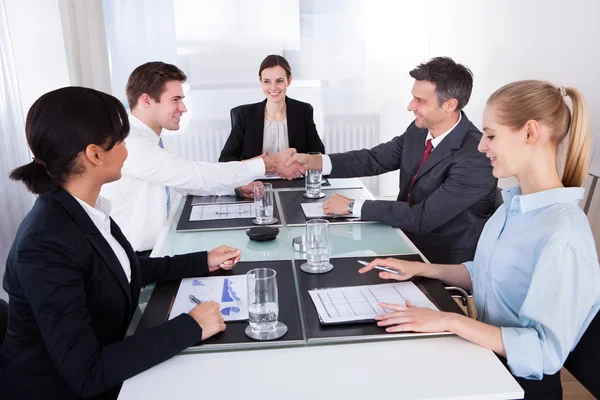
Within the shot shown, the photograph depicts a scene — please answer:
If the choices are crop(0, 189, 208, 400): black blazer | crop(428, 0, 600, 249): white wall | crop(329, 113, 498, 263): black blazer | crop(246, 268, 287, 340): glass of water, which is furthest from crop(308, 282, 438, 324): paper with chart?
crop(428, 0, 600, 249): white wall

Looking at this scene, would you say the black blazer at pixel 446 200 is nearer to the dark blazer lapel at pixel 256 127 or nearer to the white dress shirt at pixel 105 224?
the white dress shirt at pixel 105 224

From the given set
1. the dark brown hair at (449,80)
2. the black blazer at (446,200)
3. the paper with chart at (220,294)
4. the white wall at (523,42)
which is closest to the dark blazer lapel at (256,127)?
the black blazer at (446,200)

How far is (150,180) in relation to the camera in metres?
2.59

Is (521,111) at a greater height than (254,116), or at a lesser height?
greater

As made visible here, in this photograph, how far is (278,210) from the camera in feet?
8.49

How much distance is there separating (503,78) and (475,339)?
12.1 ft

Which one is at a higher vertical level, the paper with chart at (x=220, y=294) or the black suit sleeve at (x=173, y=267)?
the black suit sleeve at (x=173, y=267)

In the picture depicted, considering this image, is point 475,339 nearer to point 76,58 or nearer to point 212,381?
point 212,381

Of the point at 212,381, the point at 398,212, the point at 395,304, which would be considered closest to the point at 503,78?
the point at 398,212

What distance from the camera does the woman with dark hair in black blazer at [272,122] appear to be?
3850 mm

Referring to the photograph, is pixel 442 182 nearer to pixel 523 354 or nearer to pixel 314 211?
pixel 314 211

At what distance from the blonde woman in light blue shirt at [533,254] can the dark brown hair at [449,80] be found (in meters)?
0.97

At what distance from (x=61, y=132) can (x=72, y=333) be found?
0.47 m

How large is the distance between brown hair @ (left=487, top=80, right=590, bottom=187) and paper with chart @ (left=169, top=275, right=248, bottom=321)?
2.94 feet
